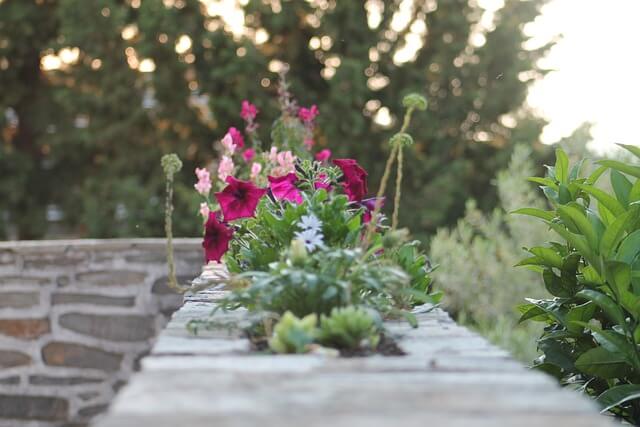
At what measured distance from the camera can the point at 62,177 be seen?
721cm

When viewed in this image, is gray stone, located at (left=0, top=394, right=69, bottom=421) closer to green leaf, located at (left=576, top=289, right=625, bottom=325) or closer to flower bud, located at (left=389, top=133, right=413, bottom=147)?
flower bud, located at (left=389, top=133, right=413, bottom=147)

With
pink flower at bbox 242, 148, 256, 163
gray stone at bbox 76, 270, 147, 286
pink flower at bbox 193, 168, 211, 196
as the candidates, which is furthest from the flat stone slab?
gray stone at bbox 76, 270, 147, 286

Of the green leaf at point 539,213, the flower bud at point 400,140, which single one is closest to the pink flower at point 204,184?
the flower bud at point 400,140

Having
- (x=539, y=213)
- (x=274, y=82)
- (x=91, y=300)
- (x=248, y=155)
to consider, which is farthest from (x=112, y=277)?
(x=274, y=82)

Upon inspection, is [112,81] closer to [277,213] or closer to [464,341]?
[277,213]

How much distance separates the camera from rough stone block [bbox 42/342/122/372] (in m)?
3.71

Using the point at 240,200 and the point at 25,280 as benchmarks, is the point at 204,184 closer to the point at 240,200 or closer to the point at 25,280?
the point at 240,200

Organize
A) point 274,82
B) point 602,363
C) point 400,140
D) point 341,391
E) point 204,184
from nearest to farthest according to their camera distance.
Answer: point 341,391 → point 400,140 → point 602,363 → point 204,184 → point 274,82

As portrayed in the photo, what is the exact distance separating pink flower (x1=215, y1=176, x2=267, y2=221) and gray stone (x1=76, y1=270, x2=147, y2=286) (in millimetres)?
1976

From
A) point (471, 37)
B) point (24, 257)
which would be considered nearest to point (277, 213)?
point (24, 257)

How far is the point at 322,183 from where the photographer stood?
75.7 inches

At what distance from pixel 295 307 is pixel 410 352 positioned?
25 cm

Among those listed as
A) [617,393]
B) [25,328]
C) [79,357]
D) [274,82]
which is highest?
[274,82]

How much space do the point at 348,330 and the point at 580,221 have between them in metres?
0.78
